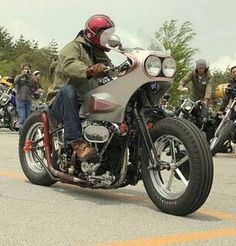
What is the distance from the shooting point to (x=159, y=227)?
198 inches

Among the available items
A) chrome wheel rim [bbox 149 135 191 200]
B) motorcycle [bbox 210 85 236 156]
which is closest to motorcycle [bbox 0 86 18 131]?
motorcycle [bbox 210 85 236 156]

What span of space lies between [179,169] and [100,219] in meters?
0.79

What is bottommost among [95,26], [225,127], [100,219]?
[100,219]

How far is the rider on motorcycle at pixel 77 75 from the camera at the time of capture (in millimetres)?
5984

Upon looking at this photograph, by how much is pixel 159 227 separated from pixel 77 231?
25.8 inches

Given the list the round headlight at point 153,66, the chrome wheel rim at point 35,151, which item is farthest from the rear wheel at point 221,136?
the round headlight at point 153,66

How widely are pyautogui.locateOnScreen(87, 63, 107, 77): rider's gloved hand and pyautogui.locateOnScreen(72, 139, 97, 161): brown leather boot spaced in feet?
2.04

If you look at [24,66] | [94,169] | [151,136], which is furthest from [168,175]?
[24,66]

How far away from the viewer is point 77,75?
19.6 feet

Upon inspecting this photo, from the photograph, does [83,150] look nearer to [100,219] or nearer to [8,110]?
[100,219]

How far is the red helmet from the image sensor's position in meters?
6.15

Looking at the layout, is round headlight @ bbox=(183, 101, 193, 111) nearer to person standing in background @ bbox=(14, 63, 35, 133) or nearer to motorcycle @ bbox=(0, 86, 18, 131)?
person standing in background @ bbox=(14, 63, 35, 133)

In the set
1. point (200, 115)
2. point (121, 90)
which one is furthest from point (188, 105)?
point (121, 90)

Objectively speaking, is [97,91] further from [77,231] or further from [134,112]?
[77,231]
